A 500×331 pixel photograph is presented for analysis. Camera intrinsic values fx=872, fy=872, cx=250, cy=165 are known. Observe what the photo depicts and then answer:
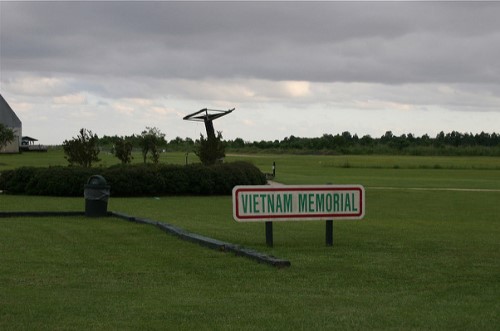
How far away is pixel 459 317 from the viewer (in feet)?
28.0

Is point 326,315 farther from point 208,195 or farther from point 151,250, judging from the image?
point 208,195

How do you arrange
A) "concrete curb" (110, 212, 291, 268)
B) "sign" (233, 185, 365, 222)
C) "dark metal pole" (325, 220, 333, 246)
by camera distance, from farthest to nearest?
"dark metal pole" (325, 220, 333, 246), "sign" (233, 185, 365, 222), "concrete curb" (110, 212, 291, 268)

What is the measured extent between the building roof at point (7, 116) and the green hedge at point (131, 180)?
9188 cm

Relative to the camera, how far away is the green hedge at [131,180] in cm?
3144

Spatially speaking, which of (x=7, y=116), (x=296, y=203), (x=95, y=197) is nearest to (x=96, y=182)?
(x=95, y=197)

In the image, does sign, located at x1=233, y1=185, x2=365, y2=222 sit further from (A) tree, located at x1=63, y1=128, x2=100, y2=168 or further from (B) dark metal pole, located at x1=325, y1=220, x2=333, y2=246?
(A) tree, located at x1=63, y1=128, x2=100, y2=168

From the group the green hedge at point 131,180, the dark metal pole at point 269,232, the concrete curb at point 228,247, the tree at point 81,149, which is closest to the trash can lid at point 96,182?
the concrete curb at point 228,247

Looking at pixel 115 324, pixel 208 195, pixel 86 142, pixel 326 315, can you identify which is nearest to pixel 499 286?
pixel 326 315

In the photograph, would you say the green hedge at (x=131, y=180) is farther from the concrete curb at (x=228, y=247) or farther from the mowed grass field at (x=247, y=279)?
the concrete curb at (x=228, y=247)


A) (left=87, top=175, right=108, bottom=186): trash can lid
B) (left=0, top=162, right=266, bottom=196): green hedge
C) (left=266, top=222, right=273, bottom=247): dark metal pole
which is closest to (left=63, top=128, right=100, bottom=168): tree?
(left=0, top=162, right=266, bottom=196): green hedge

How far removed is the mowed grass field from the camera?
8.45 metres

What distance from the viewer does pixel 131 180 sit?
32.0 meters

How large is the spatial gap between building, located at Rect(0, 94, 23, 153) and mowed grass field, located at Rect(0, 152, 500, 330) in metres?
102

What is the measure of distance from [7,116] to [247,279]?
118417 mm
